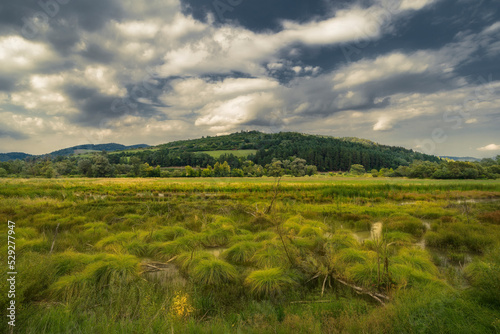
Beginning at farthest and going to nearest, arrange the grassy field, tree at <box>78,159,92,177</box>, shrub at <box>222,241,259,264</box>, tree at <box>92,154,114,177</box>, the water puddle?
tree at <box>78,159,92,177</box> → tree at <box>92,154,114,177</box> → the water puddle → shrub at <box>222,241,259,264</box> → the grassy field

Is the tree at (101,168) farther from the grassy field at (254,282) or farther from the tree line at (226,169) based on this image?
the grassy field at (254,282)

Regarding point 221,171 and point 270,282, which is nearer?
point 270,282

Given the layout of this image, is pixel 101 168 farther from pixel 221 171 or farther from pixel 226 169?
pixel 226 169

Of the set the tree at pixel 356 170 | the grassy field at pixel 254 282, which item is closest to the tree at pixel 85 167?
the grassy field at pixel 254 282

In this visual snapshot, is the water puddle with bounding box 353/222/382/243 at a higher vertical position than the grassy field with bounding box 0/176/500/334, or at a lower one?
lower

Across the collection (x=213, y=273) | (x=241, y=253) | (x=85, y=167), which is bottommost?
(x=241, y=253)

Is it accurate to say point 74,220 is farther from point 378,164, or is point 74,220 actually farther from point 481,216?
point 378,164

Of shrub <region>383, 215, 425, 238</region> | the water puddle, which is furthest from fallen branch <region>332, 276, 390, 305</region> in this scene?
shrub <region>383, 215, 425, 238</region>

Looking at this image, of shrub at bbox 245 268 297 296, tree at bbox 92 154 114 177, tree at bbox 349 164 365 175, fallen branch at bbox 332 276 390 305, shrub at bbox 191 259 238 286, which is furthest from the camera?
tree at bbox 349 164 365 175

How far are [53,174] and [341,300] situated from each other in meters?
107

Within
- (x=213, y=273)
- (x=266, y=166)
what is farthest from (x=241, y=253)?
(x=266, y=166)

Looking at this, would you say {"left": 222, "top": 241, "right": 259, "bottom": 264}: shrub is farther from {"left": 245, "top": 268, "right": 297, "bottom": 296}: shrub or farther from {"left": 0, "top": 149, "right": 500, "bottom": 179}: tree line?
{"left": 0, "top": 149, "right": 500, "bottom": 179}: tree line

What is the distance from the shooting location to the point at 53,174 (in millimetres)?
81562

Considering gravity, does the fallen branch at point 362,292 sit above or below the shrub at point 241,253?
above
